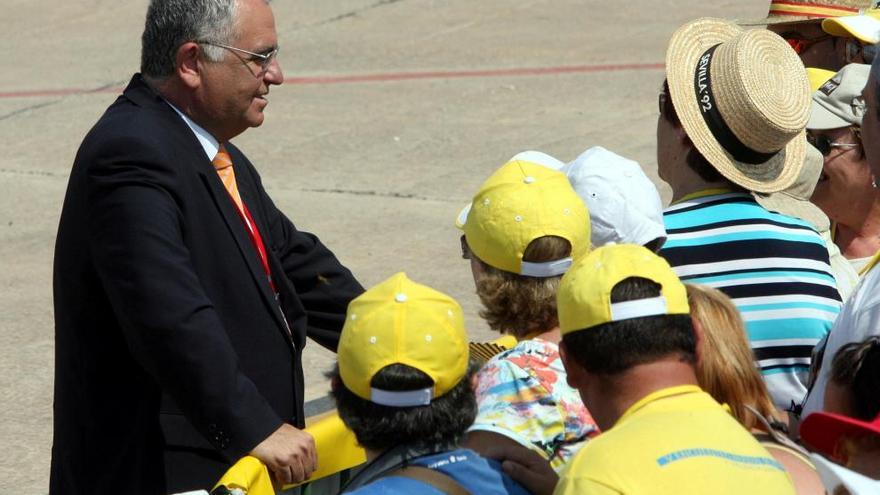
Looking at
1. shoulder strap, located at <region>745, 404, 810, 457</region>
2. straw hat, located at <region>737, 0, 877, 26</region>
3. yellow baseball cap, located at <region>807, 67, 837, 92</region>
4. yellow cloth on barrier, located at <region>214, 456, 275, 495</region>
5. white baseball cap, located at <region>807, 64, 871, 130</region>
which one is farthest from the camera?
straw hat, located at <region>737, 0, 877, 26</region>

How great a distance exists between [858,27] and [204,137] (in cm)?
264

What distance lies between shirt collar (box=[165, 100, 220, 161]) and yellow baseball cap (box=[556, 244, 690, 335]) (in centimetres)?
122

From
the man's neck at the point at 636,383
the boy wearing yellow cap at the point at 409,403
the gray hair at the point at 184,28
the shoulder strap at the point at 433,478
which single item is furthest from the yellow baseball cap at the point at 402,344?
the gray hair at the point at 184,28

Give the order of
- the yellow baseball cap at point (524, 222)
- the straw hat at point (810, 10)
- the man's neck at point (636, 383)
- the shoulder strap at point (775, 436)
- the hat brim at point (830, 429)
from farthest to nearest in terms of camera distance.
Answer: the straw hat at point (810, 10) → the yellow baseball cap at point (524, 222) → the shoulder strap at point (775, 436) → the man's neck at point (636, 383) → the hat brim at point (830, 429)

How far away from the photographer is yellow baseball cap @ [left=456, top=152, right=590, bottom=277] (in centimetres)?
334

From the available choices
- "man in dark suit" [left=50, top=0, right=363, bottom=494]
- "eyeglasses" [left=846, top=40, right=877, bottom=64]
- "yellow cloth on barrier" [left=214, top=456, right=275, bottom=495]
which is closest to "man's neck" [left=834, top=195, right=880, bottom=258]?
"eyeglasses" [left=846, top=40, right=877, bottom=64]

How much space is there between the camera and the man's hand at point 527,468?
9.65 feet

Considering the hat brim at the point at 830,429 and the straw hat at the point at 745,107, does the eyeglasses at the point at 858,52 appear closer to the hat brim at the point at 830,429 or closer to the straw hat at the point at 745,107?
the straw hat at the point at 745,107

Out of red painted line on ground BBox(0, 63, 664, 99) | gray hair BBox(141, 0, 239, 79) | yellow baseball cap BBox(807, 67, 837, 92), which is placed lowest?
red painted line on ground BBox(0, 63, 664, 99)

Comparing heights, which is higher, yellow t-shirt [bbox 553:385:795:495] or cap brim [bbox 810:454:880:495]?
cap brim [bbox 810:454:880:495]

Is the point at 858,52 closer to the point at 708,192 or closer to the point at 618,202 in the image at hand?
the point at 708,192

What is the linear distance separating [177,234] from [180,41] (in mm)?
544

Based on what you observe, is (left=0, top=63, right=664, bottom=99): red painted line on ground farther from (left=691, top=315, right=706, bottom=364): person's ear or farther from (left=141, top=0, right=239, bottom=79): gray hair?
(left=691, top=315, right=706, bottom=364): person's ear

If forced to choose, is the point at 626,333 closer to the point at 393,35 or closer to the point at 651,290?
the point at 651,290
